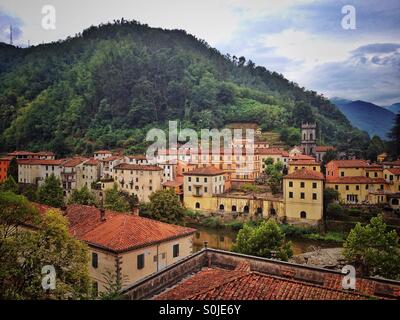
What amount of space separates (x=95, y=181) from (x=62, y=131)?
1049 cm

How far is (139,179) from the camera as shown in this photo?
23750 mm

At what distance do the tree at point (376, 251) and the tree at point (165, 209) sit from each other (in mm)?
6510

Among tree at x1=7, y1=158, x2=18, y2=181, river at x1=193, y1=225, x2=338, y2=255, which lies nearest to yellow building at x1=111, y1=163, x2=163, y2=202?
river at x1=193, y1=225, x2=338, y2=255

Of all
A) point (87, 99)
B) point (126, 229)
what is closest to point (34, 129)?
point (87, 99)

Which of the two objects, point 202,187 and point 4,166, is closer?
point 4,166

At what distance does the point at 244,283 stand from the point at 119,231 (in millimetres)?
5064

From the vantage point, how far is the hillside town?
176 inches

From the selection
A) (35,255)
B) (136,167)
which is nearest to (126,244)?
(35,255)

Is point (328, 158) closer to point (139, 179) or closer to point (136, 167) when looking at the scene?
point (139, 179)

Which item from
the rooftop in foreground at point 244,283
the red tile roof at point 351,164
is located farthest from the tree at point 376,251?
the red tile roof at point 351,164

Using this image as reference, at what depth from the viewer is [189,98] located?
4544 cm

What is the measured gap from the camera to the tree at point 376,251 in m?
9.32

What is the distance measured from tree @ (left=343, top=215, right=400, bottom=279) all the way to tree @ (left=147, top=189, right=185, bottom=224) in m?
6.51

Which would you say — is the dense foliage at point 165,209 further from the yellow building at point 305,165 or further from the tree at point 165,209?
the yellow building at point 305,165
